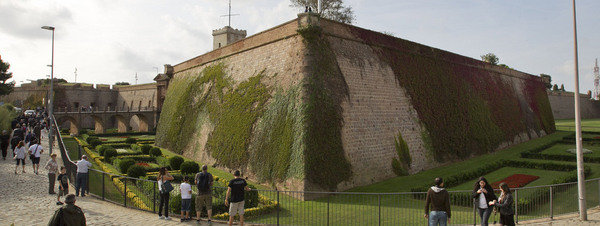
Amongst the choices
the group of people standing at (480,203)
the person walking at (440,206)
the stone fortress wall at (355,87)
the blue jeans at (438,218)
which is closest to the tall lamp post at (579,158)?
the group of people standing at (480,203)

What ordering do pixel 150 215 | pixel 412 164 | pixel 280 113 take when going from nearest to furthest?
pixel 150 215
pixel 280 113
pixel 412 164

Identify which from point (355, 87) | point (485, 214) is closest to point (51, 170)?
point (355, 87)

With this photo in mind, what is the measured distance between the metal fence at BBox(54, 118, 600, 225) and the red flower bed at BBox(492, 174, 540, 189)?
370cm

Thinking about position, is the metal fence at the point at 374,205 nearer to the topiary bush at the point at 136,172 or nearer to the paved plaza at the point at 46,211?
the paved plaza at the point at 46,211

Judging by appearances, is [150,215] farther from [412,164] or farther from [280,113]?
[412,164]

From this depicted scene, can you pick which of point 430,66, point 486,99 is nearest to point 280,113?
point 430,66

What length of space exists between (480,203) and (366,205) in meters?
5.13

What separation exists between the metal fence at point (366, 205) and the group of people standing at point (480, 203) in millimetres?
1554

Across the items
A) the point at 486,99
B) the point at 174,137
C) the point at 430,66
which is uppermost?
the point at 430,66

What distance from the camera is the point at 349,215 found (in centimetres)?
1162

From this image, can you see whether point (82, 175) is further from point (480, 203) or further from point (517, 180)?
point (517, 180)

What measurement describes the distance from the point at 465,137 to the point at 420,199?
12.4 m

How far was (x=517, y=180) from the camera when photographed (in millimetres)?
16188

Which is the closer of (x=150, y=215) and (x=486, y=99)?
(x=150, y=215)
